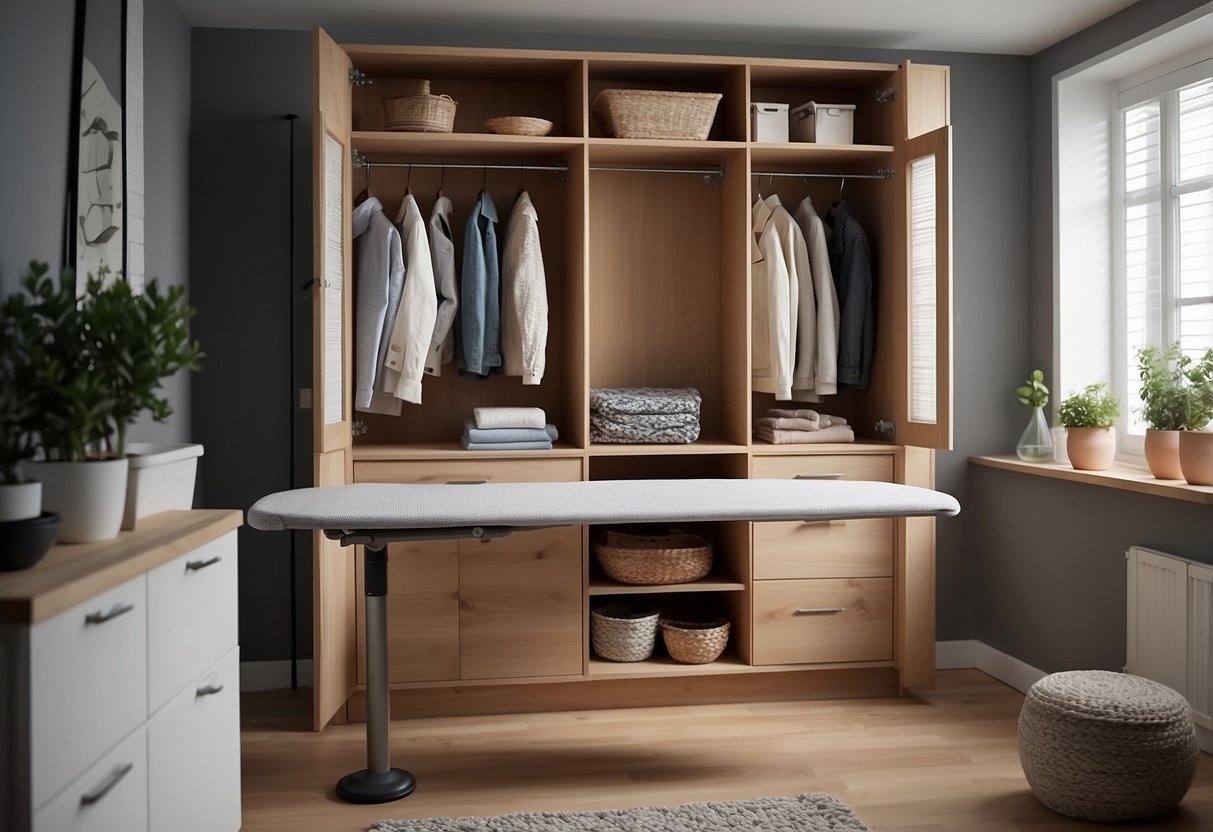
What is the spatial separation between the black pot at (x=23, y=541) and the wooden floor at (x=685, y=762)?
1324 millimetres

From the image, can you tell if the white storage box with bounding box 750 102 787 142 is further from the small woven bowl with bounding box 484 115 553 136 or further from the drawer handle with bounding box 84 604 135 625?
the drawer handle with bounding box 84 604 135 625

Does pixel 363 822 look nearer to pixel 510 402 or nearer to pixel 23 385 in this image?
pixel 23 385

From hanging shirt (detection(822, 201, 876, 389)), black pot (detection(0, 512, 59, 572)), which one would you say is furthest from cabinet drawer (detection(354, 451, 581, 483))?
black pot (detection(0, 512, 59, 572))

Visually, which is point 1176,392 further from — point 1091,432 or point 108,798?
point 108,798

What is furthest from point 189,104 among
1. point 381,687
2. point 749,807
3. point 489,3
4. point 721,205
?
point 749,807

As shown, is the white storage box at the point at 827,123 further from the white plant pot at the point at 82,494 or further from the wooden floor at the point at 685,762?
the white plant pot at the point at 82,494

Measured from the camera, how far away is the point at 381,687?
2896 millimetres

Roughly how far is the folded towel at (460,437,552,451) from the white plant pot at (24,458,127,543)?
5.75 feet

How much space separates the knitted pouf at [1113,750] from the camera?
2.66 m

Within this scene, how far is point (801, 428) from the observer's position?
153 inches

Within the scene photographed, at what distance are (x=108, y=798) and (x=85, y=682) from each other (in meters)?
0.23

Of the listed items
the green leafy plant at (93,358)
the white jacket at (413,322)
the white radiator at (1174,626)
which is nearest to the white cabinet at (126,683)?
the green leafy plant at (93,358)

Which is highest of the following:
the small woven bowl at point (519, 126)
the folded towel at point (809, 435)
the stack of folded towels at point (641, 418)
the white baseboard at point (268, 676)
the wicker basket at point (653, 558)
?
the small woven bowl at point (519, 126)

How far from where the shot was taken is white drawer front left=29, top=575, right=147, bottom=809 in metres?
1.56
